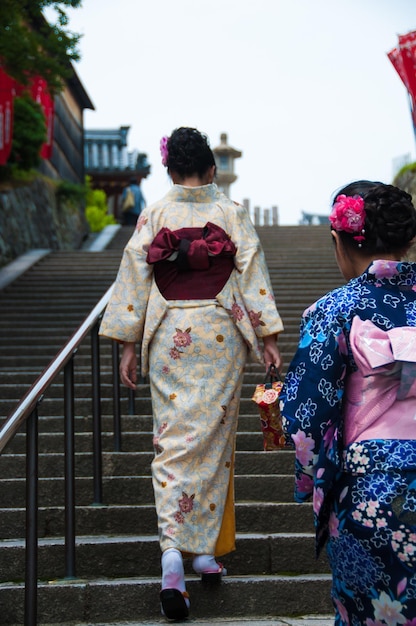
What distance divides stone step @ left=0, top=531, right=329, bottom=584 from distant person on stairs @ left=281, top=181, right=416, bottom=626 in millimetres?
1715

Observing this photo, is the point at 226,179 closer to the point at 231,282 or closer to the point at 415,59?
the point at 415,59

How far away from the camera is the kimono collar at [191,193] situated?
Result: 398cm

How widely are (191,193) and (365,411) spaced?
191 centimetres

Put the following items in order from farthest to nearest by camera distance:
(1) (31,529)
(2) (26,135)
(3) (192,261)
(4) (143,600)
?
(2) (26,135) → (3) (192,261) → (4) (143,600) → (1) (31,529)

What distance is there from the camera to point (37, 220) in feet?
51.7

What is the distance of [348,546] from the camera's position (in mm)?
2242

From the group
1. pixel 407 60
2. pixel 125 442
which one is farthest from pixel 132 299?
pixel 407 60

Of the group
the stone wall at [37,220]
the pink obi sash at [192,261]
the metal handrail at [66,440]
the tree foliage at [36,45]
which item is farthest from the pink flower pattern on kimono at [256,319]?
the stone wall at [37,220]

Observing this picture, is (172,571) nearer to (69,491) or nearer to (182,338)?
(69,491)

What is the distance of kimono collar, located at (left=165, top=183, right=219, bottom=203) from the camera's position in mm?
3982

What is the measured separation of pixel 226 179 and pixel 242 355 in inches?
1009

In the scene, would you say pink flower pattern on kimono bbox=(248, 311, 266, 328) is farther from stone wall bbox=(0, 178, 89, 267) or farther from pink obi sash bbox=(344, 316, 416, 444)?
stone wall bbox=(0, 178, 89, 267)

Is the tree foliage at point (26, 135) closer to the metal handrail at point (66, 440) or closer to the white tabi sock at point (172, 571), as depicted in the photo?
the metal handrail at point (66, 440)

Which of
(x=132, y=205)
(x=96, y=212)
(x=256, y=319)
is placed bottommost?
(x=256, y=319)
